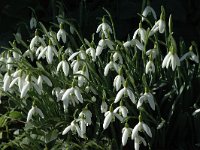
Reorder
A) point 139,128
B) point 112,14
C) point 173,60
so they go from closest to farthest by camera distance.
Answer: point 139,128, point 173,60, point 112,14

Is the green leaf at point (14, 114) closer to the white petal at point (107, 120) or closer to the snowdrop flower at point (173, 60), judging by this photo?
the white petal at point (107, 120)

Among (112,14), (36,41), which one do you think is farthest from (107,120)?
(112,14)

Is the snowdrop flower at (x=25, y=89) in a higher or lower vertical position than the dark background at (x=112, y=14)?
lower

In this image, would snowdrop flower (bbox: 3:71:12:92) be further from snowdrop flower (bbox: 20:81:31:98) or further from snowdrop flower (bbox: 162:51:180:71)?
snowdrop flower (bbox: 162:51:180:71)

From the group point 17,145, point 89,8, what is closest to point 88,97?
point 17,145

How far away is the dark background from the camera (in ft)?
14.1

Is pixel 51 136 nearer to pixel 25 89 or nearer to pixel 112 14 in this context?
pixel 25 89

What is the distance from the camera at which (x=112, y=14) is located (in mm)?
4582

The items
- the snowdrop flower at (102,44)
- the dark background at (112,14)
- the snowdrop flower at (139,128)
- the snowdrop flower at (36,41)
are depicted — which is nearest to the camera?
the snowdrop flower at (139,128)

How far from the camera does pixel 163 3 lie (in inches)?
171

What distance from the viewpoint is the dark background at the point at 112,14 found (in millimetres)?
4309

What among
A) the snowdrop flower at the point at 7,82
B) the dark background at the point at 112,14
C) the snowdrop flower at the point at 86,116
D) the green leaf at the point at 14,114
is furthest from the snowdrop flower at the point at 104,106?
the dark background at the point at 112,14

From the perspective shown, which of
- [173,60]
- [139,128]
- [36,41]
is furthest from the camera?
[36,41]

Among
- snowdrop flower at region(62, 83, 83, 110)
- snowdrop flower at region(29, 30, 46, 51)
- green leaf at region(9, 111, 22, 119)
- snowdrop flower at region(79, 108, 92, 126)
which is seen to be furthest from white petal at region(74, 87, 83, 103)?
green leaf at region(9, 111, 22, 119)
